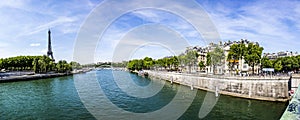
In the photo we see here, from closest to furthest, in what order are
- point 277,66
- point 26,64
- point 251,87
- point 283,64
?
point 251,87, point 277,66, point 283,64, point 26,64

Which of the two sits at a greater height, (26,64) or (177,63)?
(177,63)

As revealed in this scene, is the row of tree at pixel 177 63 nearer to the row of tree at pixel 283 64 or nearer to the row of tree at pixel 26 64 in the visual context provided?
the row of tree at pixel 283 64

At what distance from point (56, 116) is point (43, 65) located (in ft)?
215

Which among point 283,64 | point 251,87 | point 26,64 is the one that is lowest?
point 251,87

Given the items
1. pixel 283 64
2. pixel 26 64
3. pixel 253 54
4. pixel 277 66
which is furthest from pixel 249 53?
pixel 26 64

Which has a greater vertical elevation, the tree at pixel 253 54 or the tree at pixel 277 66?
the tree at pixel 253 54

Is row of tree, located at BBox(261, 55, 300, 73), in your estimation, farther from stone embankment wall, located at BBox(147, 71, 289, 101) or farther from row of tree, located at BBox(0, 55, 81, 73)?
row of tree, located at BBox(0, 55, 81, 73)

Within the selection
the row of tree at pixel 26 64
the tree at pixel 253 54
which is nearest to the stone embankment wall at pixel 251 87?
the tree at pixel 253 54

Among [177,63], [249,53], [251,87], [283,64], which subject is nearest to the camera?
[251,87]

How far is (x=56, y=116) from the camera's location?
22.0m

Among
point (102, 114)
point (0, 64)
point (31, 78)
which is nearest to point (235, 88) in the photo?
point (102, 114)

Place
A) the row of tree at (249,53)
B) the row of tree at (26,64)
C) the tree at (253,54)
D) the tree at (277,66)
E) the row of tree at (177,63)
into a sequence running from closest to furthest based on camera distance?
the tree at (253,54) → the row of tree at (249,53) → the tree at (277,66) → the row of tree at (177,63) → the row of tree at (26,64)

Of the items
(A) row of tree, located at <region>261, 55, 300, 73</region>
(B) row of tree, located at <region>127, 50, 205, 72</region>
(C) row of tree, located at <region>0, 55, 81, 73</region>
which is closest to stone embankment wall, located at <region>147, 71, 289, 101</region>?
(A) row of tree, located at <region>261, 55, 300, 73</region>

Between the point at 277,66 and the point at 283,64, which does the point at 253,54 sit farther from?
the point at 283,64
